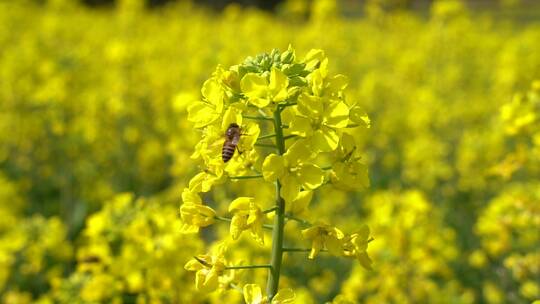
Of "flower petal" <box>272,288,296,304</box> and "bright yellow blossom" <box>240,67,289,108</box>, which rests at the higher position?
"bright yellow blossom" <box>240,67,289,108</box>

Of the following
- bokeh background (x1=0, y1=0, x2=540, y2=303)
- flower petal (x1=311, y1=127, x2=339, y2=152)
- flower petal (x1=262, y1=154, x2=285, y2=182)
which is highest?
flower petal (x1=311, y1=127, x2=339, y2=152)

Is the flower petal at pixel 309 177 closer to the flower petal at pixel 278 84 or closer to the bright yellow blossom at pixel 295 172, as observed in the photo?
the bright yellow blossom at pixel 295 172

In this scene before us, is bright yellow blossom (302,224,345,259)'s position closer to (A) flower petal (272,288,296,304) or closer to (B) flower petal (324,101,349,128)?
(A) flower petal (272,288,296,304)

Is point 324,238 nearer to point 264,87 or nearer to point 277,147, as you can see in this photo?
point 277,147

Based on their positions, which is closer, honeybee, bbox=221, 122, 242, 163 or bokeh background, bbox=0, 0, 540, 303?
honeybee, bbox=221, 122, 242, 163

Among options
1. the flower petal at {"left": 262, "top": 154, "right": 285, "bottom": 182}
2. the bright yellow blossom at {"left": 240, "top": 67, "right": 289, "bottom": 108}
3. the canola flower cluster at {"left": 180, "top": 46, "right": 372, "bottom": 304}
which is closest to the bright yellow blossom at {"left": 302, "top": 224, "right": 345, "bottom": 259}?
the canola flower cluster at {"left": 180, "top": 46, "right": 372, "bottom": 304}

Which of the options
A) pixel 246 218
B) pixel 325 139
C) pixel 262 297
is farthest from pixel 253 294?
pixel 325 139
